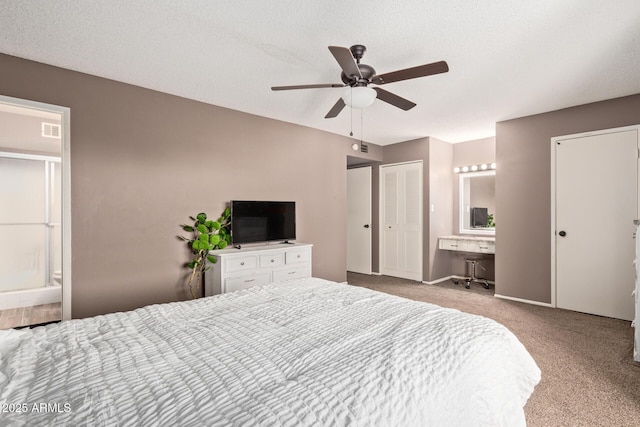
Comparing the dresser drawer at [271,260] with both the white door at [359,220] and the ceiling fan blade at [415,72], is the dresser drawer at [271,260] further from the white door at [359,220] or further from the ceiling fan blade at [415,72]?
the white door at [359,220]

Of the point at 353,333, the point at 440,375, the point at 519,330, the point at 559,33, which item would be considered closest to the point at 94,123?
the point at 353,333

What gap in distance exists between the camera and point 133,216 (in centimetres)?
311

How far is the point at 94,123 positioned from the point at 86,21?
1065 mm

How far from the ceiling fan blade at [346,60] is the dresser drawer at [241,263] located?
2237 millimetres

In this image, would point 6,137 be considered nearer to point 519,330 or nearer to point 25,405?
point 25,405

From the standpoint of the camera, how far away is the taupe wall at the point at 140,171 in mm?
2803

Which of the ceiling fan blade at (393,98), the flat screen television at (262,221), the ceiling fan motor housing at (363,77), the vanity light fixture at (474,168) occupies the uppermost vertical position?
the ceiling fan motor housing at (363,77)

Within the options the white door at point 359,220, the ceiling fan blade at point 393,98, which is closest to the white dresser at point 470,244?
the white door at point 359,220

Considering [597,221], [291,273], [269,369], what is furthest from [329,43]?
[597,221]

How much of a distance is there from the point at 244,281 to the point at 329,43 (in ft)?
8.31

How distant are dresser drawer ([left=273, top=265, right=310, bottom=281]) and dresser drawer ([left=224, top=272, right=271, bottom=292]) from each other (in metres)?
0.11

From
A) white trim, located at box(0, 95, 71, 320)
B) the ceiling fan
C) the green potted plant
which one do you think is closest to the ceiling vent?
white trim, located at box(0, 95, 71, 320)

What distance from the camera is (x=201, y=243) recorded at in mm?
3303

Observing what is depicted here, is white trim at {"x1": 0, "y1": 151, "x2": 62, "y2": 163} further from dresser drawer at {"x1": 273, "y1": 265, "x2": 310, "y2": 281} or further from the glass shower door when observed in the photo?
dresser drawer at {"x1": 273, "y1": 265, "x2": 310, "y2": 281}
